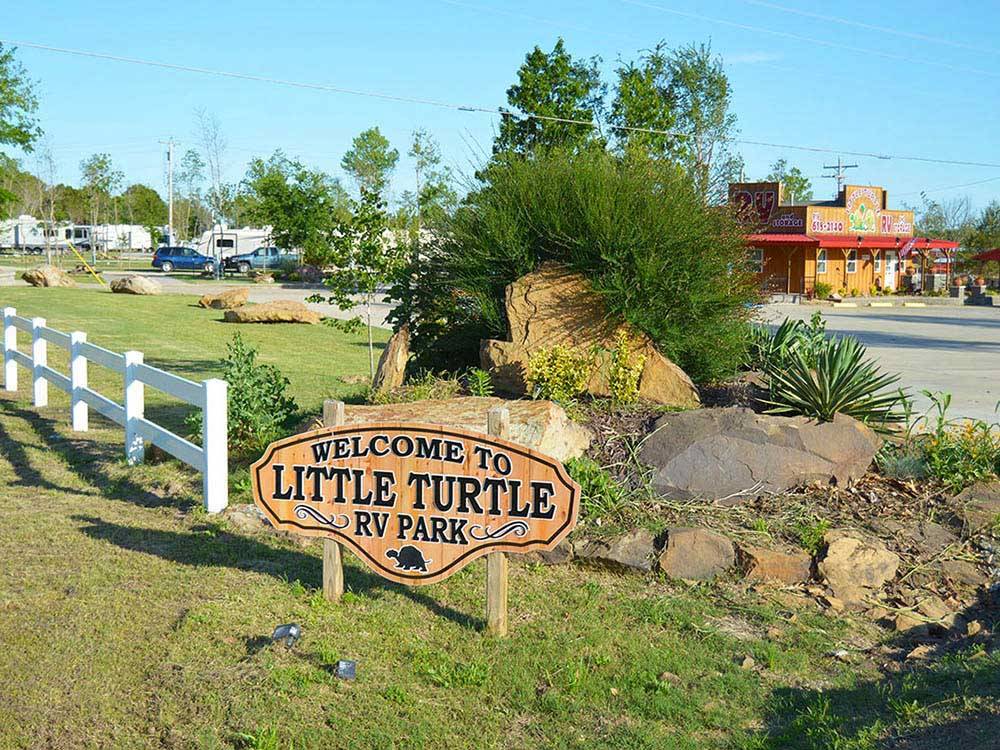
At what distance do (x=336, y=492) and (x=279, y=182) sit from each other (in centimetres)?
4562

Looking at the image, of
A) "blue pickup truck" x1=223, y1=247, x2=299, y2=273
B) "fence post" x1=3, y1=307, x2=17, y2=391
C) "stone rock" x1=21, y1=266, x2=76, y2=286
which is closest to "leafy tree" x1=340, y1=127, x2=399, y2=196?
"blue pickup truck" x1=223, y1=247, x2=299, y2=273

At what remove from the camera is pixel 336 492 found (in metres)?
5.71

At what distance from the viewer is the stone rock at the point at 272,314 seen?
82.6ft

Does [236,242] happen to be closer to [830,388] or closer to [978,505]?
[830,388]

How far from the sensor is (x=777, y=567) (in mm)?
6320

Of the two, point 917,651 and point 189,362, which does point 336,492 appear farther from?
point 189,362

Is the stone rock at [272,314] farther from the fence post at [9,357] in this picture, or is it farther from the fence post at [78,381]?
the fence post at [78,381]

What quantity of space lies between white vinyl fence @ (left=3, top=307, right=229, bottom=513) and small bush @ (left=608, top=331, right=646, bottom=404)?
2.97 metres

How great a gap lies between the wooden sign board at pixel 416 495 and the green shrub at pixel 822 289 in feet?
146

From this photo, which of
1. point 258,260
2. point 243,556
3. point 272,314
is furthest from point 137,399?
point 258,260

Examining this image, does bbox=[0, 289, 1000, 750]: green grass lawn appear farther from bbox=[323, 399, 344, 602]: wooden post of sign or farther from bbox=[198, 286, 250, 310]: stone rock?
bbox=[198, 286, 250, 310]: stone rock

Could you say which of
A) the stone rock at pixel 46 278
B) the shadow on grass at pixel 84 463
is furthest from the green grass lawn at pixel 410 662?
the stone rock at pixel 46 278

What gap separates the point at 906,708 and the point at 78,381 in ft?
29.0

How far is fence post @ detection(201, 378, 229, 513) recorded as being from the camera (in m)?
7.50
